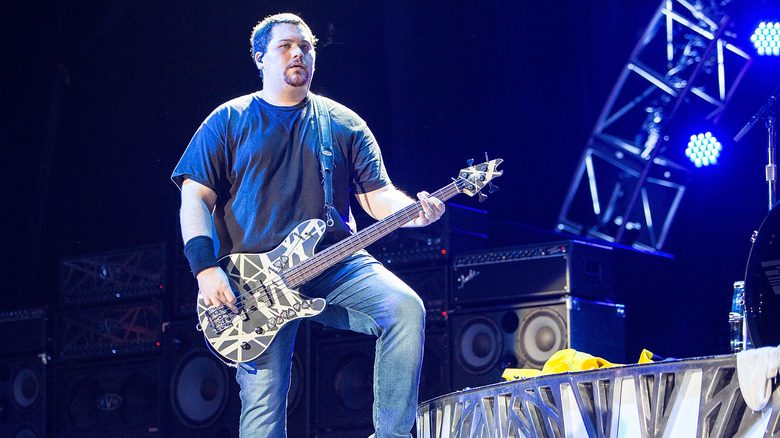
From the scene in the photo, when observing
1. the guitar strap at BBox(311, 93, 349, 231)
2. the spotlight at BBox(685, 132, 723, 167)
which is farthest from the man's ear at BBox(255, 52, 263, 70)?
the spotlight at BBox(685, 132, 723, 167)

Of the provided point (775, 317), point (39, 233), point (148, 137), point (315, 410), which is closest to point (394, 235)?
point (315, 410)

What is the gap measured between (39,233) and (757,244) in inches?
226

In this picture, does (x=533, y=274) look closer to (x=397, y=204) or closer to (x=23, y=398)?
(x=397, y=204)

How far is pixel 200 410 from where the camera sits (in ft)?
20.3

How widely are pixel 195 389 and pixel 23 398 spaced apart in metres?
1.61

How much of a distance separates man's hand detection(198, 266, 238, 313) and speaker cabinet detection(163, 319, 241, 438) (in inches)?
115

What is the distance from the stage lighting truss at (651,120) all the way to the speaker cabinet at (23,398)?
403 centimetres

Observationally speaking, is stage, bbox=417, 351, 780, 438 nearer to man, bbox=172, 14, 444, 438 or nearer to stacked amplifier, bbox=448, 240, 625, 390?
man, bbox=172, 14, 444, 438

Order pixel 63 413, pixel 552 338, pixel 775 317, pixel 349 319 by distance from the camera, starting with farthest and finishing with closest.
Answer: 1. pixel 63 413
2. pixel 552 338
3. pixel 775 317
4. pixel 349 319

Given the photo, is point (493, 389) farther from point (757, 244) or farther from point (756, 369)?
point (757, 244)

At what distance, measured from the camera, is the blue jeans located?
3.07m

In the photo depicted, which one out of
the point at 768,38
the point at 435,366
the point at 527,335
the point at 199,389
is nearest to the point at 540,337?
the point at 527,335

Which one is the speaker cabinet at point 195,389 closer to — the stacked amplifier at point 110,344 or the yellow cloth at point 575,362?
the stacked amplifier at point 110,344

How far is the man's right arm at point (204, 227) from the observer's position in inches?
126
